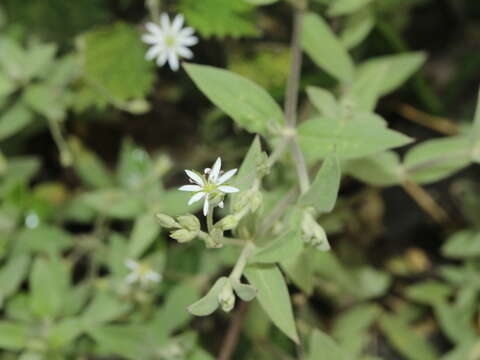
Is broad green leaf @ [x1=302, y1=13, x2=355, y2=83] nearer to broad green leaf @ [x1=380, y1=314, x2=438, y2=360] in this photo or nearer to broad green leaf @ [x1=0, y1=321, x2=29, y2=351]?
broad green leaf @ [x1=380, y1=314, x2=438, y2=360]

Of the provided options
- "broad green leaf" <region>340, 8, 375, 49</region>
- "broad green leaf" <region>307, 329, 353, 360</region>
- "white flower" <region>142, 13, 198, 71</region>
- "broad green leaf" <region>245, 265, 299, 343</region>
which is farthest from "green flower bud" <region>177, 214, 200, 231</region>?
"broad green leaf" <region>340, 8, 375, 49</region>

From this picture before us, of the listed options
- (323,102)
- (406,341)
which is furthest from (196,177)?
(406,341)

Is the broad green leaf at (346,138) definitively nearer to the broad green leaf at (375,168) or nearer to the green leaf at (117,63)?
the broad green leaf at (375,168)

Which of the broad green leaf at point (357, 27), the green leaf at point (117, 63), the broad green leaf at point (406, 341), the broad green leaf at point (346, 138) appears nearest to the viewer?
the broad green leaf at point (346, 138)

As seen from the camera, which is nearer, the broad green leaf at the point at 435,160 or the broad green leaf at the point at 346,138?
the broad green leaf at the point at 346,138

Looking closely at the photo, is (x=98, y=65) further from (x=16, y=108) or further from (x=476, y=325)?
(x=476, y=325)

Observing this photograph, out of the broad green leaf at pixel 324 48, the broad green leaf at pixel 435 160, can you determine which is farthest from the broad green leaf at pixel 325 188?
the broad green leaf at pixel 324 48
